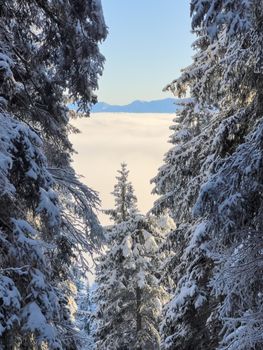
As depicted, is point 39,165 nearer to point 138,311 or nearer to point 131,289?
point 131,289

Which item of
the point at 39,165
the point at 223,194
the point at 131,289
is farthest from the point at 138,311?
the point at 39,165

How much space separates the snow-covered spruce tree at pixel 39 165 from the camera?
5.07 meters

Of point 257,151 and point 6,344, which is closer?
point 6,344

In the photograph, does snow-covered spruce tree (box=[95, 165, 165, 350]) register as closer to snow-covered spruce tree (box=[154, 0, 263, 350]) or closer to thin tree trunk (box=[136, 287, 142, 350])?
thin tree trunk (box=[136, 287, 142, 350])

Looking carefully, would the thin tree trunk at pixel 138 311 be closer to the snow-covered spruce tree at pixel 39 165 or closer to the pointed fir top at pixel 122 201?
the pointed fir top at pixel 122 201

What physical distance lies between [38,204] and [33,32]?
2.98 m

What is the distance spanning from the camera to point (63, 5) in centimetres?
630

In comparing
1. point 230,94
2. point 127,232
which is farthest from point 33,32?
point 127,232

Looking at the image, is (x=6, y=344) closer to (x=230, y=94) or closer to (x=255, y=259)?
(x=255, y=259)

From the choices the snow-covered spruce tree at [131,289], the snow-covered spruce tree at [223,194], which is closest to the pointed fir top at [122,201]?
the snow-covered spruce tree at [131,289]

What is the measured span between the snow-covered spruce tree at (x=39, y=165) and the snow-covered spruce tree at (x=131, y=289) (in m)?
10.8

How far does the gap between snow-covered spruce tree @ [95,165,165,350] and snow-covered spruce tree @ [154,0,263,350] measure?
729 centimetres

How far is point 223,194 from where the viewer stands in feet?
20.0

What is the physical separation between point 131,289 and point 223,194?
13.9 meters
